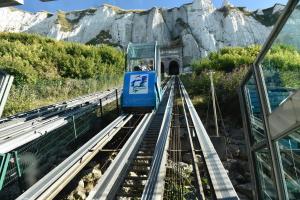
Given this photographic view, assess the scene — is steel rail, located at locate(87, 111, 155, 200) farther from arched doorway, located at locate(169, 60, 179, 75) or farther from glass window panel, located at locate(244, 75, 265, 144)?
arched doorway, located at locate(169, 60, 179, 75)

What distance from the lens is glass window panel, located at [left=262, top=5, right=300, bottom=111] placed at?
285 centimetres

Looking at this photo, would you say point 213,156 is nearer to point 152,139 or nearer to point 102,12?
point 152,139

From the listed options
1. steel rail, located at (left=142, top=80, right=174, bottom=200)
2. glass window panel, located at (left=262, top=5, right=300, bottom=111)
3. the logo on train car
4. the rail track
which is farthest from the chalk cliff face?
glass window panel, located at (left=262, top=5, right=300, bottom=111)

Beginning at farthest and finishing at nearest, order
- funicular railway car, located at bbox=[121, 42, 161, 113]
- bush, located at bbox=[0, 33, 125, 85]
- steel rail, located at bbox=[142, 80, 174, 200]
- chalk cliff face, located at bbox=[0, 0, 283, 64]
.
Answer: chalk cliff face, located at bbox=[0, 0, 283, 64]
bush, located at bbox=[0, 33, 125, 85]
funicular railway car, located at bbox=[121, 42, 161, 113]
steel rail, located at bbox=[142, 80, 174, 200]

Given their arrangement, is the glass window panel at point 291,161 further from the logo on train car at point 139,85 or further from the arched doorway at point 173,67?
the arched doorway at point 173,67

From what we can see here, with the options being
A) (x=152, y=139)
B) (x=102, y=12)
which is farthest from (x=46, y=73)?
(x=102, y=12)

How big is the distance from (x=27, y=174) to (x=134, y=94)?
281 inches

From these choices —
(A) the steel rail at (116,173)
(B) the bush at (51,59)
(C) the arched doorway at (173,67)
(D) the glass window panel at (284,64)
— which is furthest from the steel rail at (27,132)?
(C) the arched doorway at (173,67)

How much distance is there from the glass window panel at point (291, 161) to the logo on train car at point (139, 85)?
37.7ft

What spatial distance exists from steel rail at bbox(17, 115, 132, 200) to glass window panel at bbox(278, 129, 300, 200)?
4035mm

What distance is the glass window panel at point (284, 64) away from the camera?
2.85 metres

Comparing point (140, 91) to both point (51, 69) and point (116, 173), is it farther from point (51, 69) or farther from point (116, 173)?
point (51, 69)

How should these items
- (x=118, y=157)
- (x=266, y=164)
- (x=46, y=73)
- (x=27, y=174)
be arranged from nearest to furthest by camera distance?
(x=266, y=164) < (x=118, y=157) < (x=27, y=174) < (x=46, y=73)

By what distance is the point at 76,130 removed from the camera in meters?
13.6
